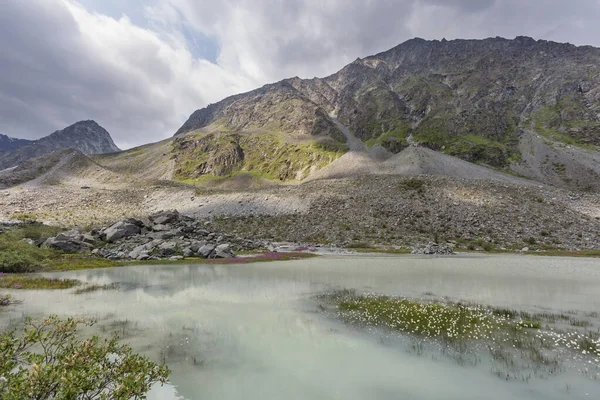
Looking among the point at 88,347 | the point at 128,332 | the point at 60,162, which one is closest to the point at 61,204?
the point at 60,162

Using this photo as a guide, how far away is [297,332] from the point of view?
50.5ft

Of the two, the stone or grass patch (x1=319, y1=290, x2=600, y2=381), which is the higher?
the stone

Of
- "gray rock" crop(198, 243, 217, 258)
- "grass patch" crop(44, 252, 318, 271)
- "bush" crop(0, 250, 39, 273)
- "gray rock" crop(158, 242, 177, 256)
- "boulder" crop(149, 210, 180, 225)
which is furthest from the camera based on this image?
"boulder" crop(149, 210, 180, 225)

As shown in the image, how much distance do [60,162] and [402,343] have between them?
22967cm

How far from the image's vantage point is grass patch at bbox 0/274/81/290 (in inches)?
1046

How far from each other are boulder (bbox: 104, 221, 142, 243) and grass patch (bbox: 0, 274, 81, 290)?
28.5 meters

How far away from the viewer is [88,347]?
23.5 feet

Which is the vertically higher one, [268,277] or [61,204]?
[61,204]

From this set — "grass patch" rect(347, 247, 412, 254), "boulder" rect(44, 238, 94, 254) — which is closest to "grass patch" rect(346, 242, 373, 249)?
"grass patch" rect(347, 247, 412, 254)

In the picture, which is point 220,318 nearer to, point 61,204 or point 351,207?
point 351,207

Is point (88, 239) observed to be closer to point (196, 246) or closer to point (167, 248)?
point (167, 248)

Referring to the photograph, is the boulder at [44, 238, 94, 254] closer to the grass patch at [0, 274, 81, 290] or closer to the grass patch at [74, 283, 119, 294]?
the grass patch at [0, 274, 81, 290]

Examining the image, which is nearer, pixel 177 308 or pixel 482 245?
pixel 177 308

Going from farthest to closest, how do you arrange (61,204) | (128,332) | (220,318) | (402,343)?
(61,204)
(220,318)
(128,332)
(402,343)
